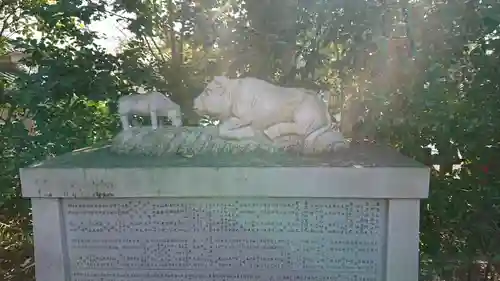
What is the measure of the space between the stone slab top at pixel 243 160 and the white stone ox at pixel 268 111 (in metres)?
0.13

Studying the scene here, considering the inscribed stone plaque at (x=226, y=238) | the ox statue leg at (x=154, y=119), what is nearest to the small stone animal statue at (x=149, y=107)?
the ox statue leg at (x=154, y=119)

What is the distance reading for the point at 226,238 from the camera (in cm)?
278

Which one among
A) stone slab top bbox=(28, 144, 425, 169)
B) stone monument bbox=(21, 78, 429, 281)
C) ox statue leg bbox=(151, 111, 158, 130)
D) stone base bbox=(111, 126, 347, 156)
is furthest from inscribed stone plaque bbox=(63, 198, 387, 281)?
ox statue leg bbox=(151, 111, 158, 130)

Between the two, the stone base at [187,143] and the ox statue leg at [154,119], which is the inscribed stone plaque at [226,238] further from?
the ox statue leg at [154,119]

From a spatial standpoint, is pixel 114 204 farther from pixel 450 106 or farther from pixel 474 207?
pixel 474 207

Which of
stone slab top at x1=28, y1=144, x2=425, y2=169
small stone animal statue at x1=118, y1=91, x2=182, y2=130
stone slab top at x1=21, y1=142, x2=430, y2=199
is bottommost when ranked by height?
stone slab top at x1=21, y1=142, x2=430, y2=199

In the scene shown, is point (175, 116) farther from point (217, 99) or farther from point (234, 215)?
point (234, 215)

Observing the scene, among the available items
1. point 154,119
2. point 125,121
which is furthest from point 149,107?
point 125,121

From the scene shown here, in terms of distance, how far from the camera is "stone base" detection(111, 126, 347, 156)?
2986mm

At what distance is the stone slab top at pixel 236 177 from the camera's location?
8.67ft

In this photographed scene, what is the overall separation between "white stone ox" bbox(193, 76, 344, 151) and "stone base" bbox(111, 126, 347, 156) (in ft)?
0.13

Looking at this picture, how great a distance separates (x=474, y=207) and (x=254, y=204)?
1.69 metres

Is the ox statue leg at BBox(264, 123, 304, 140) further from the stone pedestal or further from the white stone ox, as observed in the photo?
the stone pedestal

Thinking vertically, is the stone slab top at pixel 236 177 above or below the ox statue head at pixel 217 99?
below
